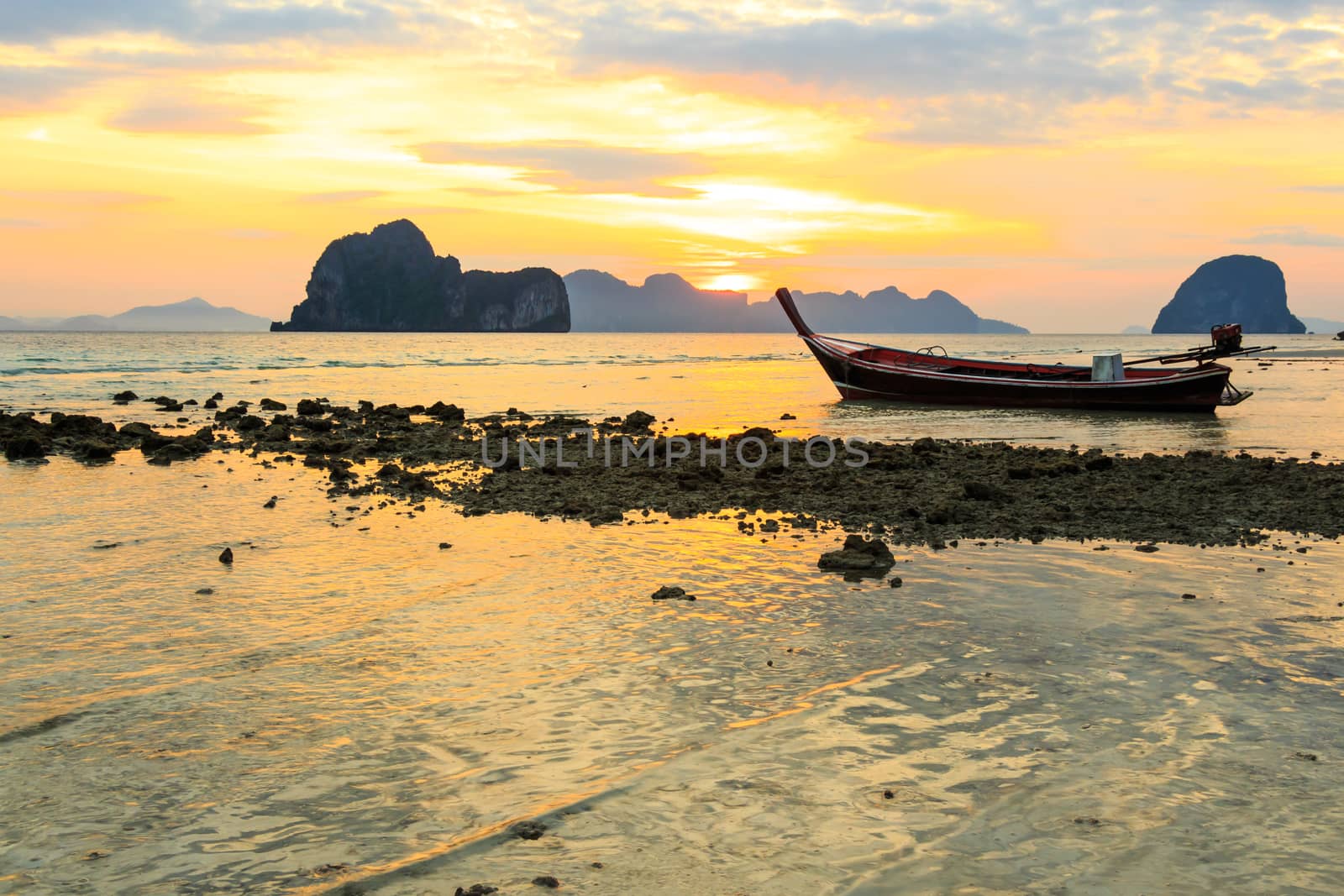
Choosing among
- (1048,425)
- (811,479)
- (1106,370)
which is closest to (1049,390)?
(1106,370)

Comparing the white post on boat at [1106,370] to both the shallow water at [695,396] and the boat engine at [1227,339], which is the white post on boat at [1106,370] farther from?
the boat engine at [1227,339]

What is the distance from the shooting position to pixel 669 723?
583cm

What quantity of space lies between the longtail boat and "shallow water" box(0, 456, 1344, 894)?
72.5ft

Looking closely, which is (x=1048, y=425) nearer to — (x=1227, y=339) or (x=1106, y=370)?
(x=1106, y=370)

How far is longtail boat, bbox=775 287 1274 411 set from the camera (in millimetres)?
30484

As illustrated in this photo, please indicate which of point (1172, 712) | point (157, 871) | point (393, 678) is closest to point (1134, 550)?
point (1172, 712)

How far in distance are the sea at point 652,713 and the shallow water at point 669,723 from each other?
1.0 inches

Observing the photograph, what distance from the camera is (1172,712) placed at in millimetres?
5973

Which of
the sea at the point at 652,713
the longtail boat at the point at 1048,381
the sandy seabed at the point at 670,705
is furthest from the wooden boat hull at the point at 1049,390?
the sea at the point at 652,713

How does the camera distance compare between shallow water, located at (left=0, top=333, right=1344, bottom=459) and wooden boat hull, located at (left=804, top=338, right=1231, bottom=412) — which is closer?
shallow water, located at (left=0, top=333, right=1344, bottom=459)

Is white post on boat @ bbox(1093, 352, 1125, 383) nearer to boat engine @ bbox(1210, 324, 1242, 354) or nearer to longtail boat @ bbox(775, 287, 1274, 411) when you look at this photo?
longtail boat @ bbox(775, 287, 1274, 411)

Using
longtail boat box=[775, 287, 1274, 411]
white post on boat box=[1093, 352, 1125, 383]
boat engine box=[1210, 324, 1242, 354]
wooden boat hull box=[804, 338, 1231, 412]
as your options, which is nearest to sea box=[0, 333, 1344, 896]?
wooden boat hull box=[804, 338, 1231, 412]

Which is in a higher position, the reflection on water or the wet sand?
the reflection on water

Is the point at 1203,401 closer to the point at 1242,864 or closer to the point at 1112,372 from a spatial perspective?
the point at 1112,372
